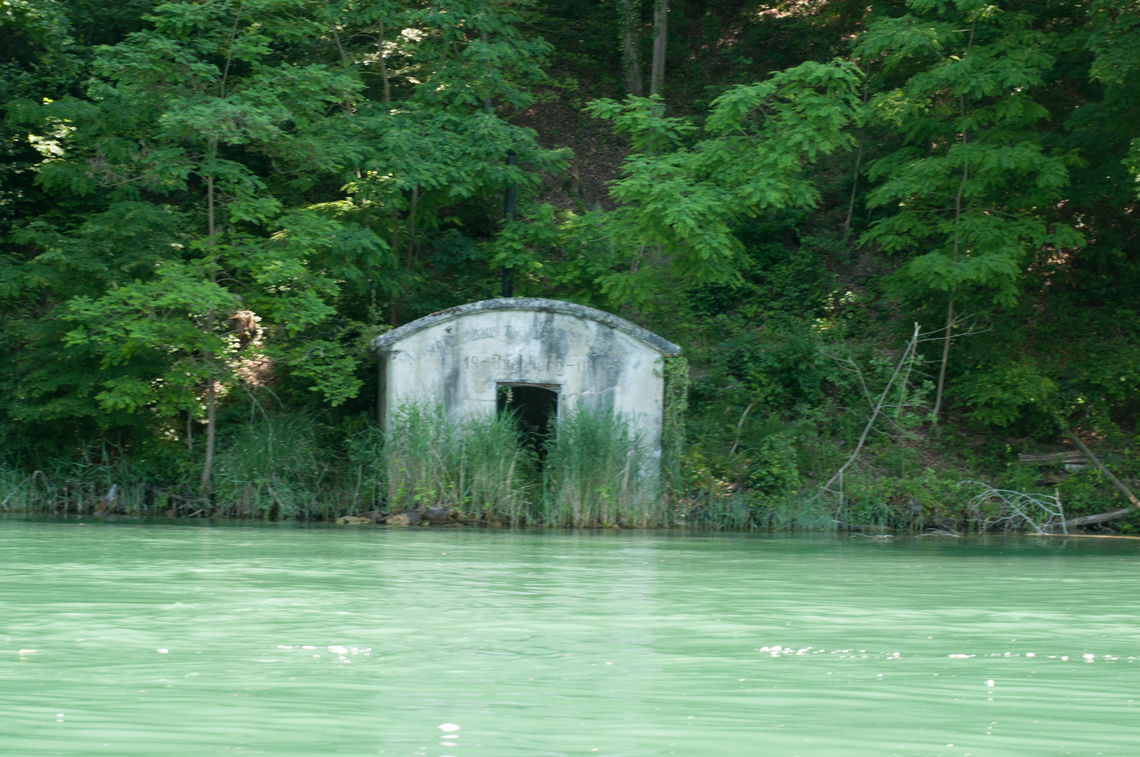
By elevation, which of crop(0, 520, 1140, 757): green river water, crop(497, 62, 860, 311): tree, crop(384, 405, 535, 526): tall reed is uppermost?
crop(497, 62, 860, 311): tree

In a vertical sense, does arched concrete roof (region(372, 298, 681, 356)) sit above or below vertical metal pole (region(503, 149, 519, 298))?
below

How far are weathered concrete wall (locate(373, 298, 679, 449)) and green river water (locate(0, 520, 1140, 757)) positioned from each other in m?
5.88

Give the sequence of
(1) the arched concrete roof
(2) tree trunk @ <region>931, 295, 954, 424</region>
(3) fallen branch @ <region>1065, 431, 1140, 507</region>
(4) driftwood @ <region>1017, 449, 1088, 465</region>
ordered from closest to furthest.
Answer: (1) the arched concrete roof
(3) fallen branch @ <region>1065, 431, 1140, 507</region>
(4) driftwood @ <region>1017, 449, 1088, 465</region>
(2) tree trunk @ <region>931, 295, 954, 424</region>

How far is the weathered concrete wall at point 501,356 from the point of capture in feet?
55.1

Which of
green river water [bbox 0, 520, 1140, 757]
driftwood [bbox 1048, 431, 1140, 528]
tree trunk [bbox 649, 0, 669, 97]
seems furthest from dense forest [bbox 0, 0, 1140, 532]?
green river water [bbox 0, 520, 1140, 757]

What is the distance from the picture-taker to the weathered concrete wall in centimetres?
1680

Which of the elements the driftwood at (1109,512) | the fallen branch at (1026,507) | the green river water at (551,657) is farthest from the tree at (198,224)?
the driftwood at (1109,512)

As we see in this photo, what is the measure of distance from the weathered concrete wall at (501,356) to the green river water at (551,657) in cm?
588

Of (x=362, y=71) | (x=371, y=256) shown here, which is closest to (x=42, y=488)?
(x=371, y=256)

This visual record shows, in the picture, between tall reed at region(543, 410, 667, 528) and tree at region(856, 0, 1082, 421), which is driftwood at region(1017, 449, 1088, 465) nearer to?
tree at region(856, 0, 1082, 421)

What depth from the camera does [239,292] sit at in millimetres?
17391

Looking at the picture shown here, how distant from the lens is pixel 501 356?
1688 cm

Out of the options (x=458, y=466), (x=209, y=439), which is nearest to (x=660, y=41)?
(x=458, y=466)

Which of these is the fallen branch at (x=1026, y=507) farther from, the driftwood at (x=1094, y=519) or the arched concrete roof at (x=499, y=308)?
the arched concrete roof at (x=499, y=308)
